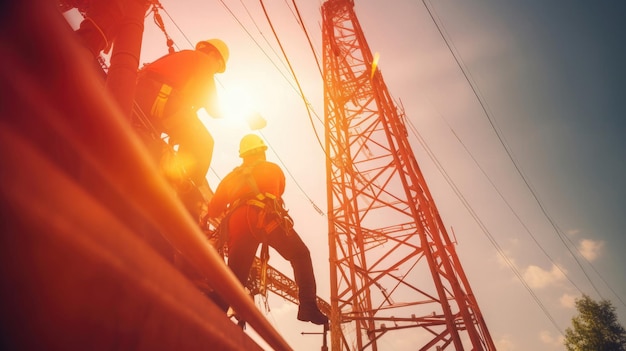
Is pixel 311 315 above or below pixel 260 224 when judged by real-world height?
below

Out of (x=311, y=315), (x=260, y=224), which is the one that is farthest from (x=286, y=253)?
(x=311, y=315)

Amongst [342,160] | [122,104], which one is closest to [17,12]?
[122,104]

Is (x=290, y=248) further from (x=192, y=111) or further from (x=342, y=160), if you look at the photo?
(x=342, y=160)

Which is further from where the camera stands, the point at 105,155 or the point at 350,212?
the point at 350,212

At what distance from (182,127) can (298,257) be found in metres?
1.61

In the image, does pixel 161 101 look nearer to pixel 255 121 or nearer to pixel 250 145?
pixel 250 145

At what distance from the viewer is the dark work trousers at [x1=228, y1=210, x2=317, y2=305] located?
275 centimetres

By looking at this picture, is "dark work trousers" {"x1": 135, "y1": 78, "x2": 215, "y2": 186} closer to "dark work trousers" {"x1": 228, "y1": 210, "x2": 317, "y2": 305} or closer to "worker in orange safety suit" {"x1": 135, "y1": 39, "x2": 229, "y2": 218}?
"worker in orange safety suit" {"x1": 135, "y1": 39, "x2": 229, "y2": 218}

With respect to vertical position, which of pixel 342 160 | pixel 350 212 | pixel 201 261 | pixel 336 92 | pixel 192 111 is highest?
pixel 336 92

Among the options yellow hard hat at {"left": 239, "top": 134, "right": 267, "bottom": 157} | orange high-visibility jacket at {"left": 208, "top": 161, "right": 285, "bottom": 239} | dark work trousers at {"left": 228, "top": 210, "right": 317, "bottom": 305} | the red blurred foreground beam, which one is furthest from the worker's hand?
the red blurred foreground beam

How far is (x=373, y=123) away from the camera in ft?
27.7

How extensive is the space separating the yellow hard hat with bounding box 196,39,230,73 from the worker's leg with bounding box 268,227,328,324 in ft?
6.24

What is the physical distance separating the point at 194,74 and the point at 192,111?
1.10 feet

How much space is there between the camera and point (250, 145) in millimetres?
3826
